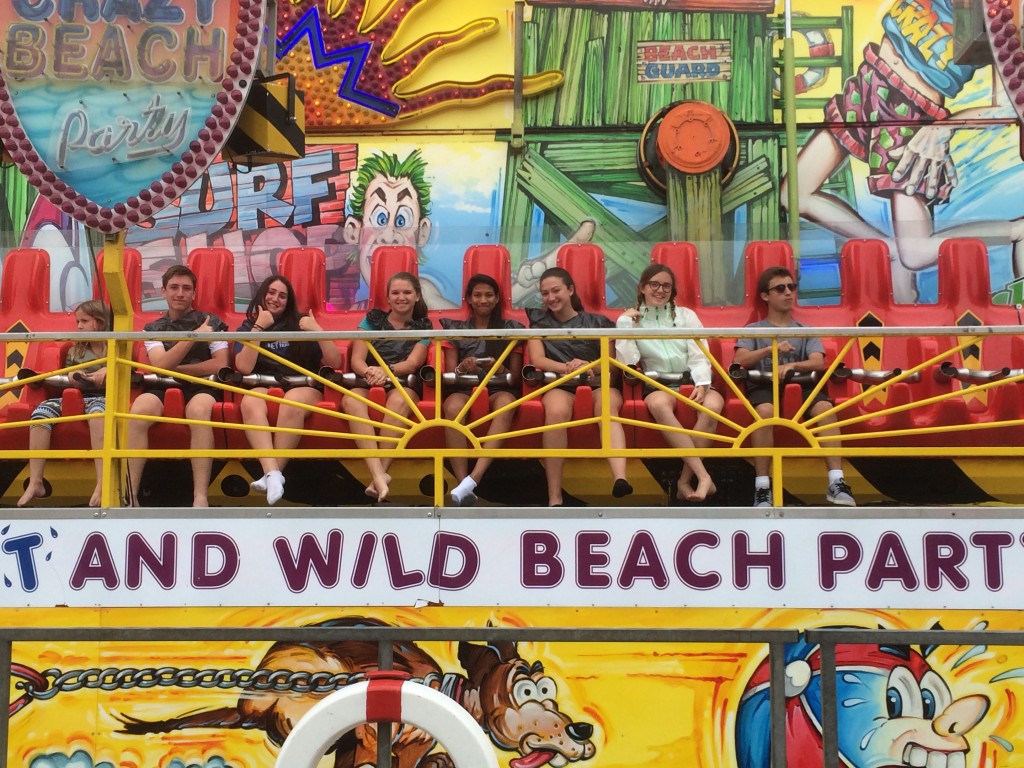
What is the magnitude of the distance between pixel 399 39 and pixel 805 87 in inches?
138

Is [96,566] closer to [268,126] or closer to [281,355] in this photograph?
[281,355]

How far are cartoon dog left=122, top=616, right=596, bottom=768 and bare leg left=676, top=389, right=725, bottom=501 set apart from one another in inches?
45.4

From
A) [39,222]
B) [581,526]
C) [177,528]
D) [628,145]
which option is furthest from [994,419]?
[39,222]

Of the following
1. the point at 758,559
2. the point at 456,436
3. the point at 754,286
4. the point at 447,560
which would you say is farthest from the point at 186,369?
Result: the point at 754,286

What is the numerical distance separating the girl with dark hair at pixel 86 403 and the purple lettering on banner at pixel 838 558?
304 cm

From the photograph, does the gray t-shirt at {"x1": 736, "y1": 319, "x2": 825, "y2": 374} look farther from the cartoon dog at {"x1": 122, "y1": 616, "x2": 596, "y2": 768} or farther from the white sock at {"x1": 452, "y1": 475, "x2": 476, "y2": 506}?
the cartoon dog at {"x1": 122, "y1": 616, "x2": 596, "y2": 768}

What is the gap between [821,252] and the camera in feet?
25.0

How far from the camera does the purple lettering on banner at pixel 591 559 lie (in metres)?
4.64

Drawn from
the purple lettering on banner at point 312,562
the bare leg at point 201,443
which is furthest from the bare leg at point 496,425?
the bare leg at point 201,443

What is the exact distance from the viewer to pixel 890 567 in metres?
4.61

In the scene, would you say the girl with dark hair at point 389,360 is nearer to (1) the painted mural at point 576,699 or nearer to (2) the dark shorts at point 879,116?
(1) the painted mural at point 576,699

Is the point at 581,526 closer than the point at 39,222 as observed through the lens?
Yes

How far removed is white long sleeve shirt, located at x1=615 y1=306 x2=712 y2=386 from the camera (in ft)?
17.3

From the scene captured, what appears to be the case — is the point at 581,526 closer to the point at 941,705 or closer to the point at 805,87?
the point at 941,705
